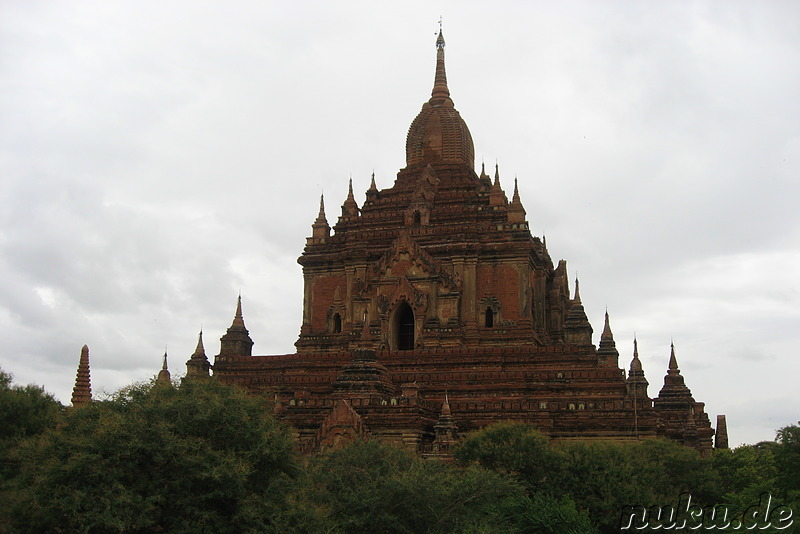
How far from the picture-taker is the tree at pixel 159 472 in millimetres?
25578

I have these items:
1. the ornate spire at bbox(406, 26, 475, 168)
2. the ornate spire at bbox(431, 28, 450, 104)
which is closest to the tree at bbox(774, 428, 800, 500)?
the ornate spire at bbox(406, 26, 475, 168)

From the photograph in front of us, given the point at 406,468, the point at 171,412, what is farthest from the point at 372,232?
the point at 171,412

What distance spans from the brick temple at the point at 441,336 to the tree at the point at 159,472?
12969mm

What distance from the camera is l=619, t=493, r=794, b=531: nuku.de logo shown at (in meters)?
28.9

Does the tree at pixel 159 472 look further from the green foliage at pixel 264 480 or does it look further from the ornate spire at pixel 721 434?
the ornate spire at pixel 721 434

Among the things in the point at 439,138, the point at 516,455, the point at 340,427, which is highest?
the point at 439,138

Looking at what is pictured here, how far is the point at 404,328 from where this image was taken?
5756 centimetres

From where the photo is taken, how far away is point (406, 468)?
31.8m

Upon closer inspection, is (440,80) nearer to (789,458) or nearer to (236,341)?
(236,341)

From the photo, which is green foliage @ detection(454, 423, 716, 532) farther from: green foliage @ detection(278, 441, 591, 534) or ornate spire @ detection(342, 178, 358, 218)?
ornate spire @ detection(342, 178, 358, 218)

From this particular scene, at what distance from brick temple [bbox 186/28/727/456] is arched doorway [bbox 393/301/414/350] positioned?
7cm

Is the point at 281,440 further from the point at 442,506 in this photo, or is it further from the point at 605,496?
the point at 605,496

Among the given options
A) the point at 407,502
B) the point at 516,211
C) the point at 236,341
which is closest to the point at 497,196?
the point at 516,211

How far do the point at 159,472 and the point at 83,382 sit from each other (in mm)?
22387
